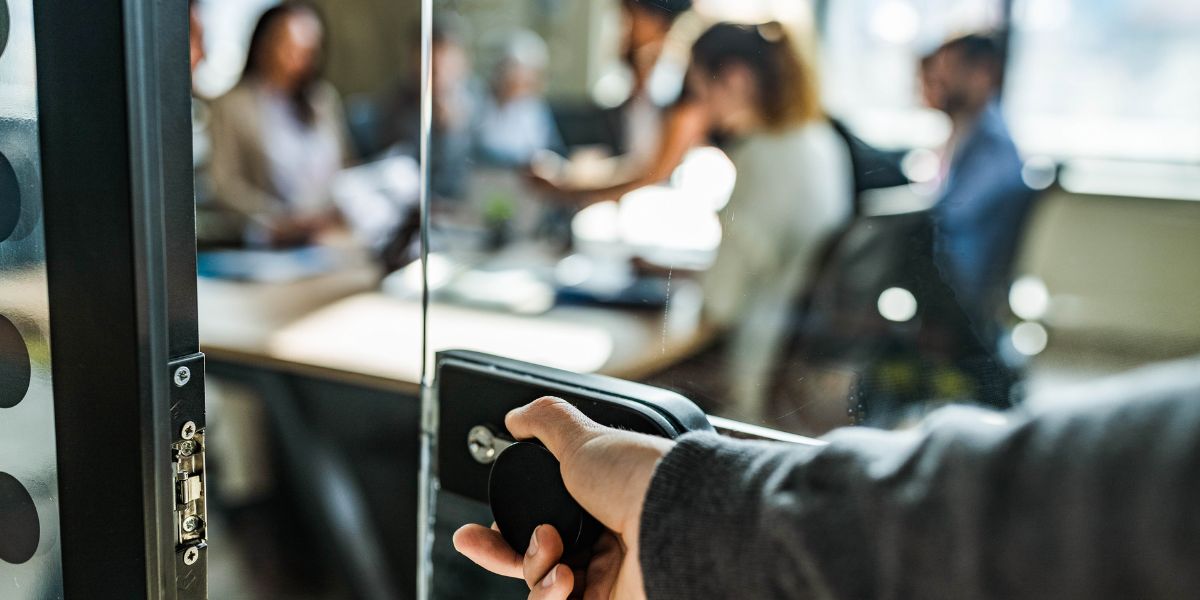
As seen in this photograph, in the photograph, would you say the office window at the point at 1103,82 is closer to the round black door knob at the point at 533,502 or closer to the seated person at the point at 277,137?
the seated person at the point at 277,137

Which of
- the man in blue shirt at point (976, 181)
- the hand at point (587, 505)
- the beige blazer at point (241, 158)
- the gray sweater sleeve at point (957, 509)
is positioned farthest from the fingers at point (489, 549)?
the beige blazer at point (241, 158)

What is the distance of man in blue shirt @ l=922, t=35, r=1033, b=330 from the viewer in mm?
844

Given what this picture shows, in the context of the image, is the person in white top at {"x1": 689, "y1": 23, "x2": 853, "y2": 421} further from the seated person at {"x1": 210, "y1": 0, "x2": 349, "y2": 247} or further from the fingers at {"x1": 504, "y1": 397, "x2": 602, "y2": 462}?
the seated person at {"x1": 210, "y1": 0, "x2": 349, "y2": 247}

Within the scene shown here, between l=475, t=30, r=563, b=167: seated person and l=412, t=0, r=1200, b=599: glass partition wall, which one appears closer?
l=412, t=0, r=1200, b=599: glass partition wall

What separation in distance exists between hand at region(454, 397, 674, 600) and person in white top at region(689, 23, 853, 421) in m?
0.11

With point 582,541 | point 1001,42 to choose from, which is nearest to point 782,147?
point 582,541

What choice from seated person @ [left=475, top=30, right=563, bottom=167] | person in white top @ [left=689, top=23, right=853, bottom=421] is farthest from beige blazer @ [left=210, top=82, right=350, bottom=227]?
person in white top @ [left=689, top=23, right=853, bottom=421]

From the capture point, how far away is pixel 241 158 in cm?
238

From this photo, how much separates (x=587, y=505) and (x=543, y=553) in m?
0.04

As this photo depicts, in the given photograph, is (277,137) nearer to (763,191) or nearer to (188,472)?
(763,191)

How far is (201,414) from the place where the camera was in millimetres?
465

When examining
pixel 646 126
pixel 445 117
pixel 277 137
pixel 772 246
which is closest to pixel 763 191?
pixel 772 246

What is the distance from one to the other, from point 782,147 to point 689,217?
18 cm

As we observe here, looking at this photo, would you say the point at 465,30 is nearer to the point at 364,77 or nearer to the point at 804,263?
the point at 364,77
